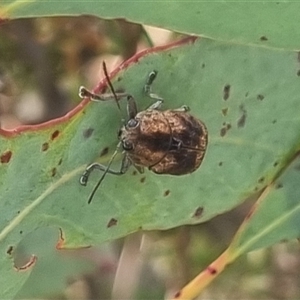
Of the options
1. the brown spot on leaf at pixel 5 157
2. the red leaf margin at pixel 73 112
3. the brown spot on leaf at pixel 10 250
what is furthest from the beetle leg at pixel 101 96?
the brown spot on leaf at pixel 10 250

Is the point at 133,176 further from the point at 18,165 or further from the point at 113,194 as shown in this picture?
the point at 18,165

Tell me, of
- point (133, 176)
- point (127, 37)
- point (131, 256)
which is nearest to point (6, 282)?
point (133, 176)

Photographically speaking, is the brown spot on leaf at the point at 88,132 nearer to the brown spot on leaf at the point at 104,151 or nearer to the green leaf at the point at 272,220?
the brown spot on leaf at the point at 104,151

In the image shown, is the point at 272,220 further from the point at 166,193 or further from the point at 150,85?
the point at 150,85

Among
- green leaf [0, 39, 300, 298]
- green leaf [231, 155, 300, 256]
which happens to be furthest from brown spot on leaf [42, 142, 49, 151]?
green leaf [231, 155, 300, 256]

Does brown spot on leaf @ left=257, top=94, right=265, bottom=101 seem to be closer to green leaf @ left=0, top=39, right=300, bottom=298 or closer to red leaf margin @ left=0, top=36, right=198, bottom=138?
green leaf @ left=0, top=39, right=300, bottom=298
